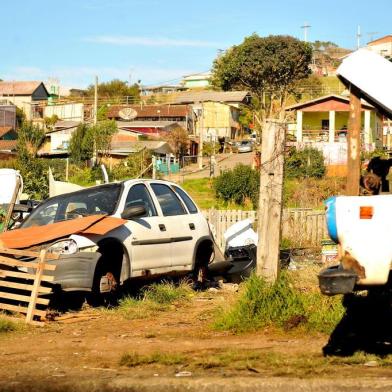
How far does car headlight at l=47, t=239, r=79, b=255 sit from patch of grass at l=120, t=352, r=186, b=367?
2954mm

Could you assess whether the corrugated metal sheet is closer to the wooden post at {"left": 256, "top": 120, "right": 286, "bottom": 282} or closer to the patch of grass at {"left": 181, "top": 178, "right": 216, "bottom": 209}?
the wooden post at {"left": 256, "top": 120, "right": 286, "bottom": 282}

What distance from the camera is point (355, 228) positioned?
6.27 meters

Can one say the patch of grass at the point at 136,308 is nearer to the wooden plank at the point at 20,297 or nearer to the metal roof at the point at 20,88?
the wooden plank at the point at 20,297

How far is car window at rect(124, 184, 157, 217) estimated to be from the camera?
1167cm

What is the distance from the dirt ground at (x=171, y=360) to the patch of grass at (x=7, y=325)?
9 cm

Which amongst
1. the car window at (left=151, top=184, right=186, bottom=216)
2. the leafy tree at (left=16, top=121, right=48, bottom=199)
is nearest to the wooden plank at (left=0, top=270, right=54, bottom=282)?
the car window at (left=151, top=184, right=186, bottom=216)

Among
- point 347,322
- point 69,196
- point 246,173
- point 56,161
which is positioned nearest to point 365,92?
point 347,322

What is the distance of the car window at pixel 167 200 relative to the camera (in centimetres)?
1223

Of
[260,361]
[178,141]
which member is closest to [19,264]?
[260,361]

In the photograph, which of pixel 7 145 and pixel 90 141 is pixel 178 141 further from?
pixel 7 145

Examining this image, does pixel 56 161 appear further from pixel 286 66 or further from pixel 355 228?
pixel 355 228

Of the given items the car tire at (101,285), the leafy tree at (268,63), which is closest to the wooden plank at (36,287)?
the car tire at (101,285)

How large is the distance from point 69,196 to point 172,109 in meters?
66.1

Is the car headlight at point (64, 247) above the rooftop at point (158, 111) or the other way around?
the other way around
